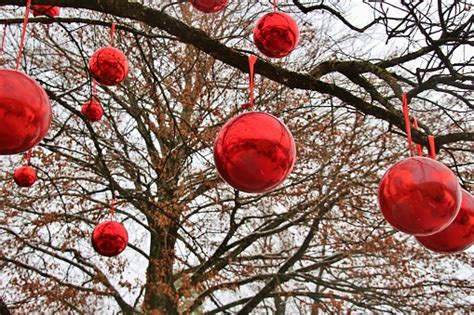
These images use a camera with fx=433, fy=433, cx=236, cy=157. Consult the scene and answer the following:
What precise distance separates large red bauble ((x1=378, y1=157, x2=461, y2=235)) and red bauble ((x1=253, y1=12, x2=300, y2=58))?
104 centimetres

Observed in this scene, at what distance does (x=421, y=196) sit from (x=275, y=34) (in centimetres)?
121

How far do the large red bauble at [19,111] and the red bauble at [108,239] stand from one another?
1.83 meters

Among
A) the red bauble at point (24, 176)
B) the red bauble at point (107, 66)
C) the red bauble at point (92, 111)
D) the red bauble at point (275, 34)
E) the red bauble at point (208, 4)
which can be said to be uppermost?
the red bauble at point (92, 111)

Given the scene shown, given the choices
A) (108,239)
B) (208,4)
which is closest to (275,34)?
(208,4)

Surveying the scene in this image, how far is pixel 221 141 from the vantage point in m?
1.74

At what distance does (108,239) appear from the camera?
127 inches

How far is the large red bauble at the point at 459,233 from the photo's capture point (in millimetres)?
1887

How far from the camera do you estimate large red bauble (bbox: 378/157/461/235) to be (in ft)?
5.37

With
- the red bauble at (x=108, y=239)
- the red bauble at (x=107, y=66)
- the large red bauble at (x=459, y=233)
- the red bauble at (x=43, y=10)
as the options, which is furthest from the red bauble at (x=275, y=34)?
the red bauble at (x=108, y=239)

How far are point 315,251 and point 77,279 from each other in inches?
163

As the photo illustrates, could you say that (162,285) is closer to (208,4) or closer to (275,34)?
(208,4)

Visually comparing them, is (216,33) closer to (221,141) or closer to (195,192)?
(195,192)

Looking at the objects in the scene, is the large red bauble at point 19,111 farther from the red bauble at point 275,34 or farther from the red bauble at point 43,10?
the red bauble at point 43,10

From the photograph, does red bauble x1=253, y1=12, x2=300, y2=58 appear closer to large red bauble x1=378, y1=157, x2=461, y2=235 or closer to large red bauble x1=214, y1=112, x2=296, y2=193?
large red bauble x1=214, y1=112, x2=296, y2=193
